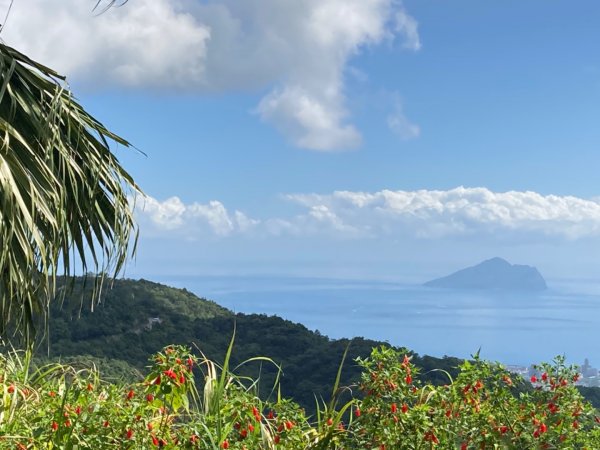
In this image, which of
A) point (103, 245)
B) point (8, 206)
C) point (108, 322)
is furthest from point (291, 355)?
point (8, 206)

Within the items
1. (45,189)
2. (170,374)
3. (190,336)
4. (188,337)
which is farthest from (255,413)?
(188,337)

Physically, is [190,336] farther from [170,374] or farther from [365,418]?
[365,418]

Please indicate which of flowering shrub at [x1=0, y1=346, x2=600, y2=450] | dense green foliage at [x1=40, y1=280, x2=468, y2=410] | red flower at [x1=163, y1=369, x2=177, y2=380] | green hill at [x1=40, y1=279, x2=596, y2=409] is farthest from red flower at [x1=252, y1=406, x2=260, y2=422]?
dense green foliage at [x1=40, y1=280, x2=468, y2=410]

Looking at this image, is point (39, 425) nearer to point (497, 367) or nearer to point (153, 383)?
point (153, 383)

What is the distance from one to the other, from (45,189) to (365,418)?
2.88 meters

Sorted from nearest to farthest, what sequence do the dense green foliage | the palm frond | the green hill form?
the palm frond
the green hill
the dense green foliage

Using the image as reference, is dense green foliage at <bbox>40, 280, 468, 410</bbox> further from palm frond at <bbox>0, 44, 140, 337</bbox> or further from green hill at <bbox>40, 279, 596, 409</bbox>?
palm frond at <bbox>0, 44, 140, 337</bbox>

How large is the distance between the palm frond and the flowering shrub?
1591mm

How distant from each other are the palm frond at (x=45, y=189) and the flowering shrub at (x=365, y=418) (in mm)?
1591

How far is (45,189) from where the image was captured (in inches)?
213

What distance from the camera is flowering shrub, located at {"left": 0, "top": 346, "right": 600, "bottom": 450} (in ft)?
11.0

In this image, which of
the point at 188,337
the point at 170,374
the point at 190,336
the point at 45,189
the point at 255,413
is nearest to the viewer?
the point at 255,413

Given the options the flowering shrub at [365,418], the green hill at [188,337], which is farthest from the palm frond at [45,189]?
the green hill at [188,337]

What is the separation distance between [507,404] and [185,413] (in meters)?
1.58
